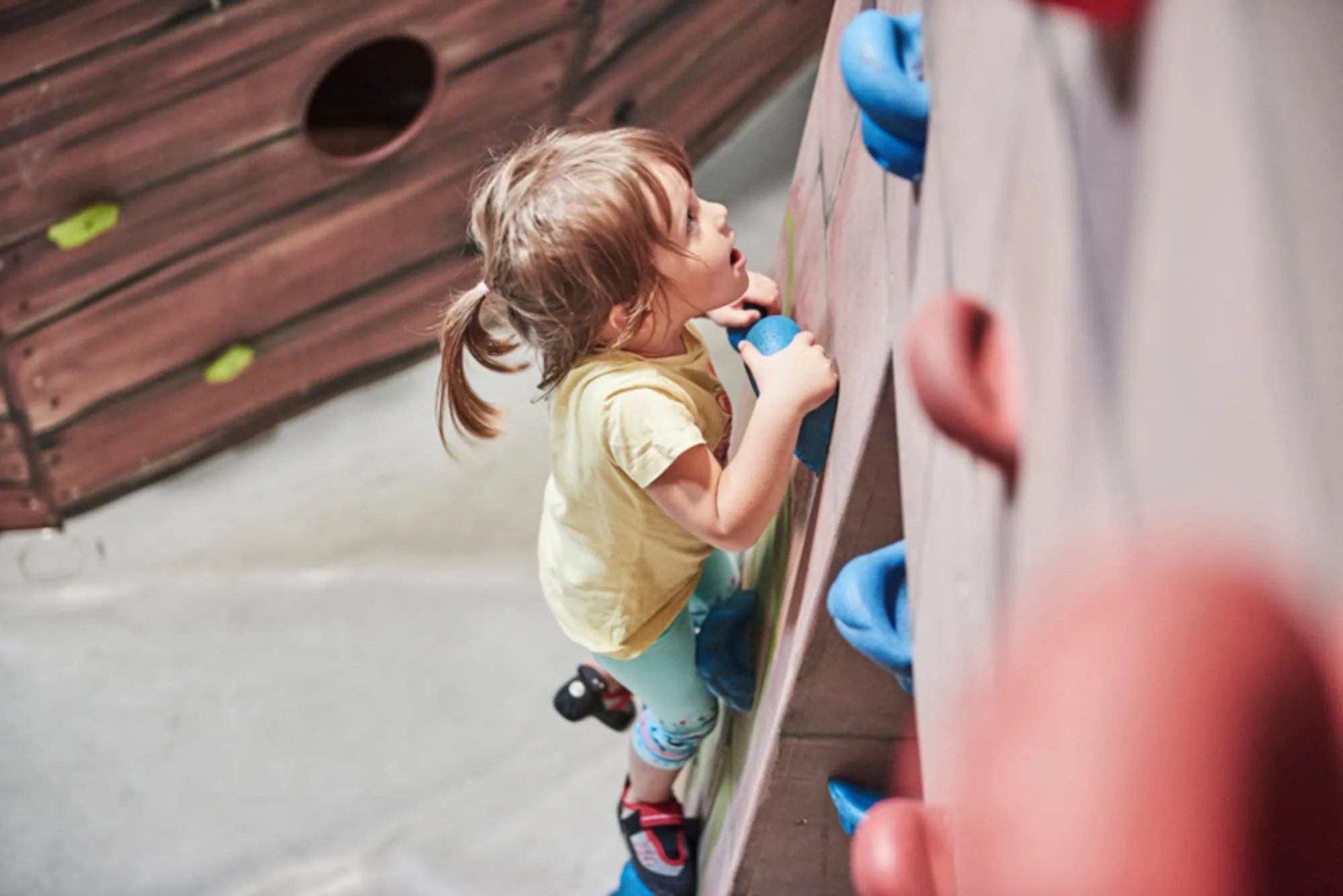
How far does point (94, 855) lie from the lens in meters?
1.56

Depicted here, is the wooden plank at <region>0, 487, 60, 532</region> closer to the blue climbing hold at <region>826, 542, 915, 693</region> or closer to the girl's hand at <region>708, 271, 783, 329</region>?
the girl's hand at <region>708, 271, 783, 329</region>

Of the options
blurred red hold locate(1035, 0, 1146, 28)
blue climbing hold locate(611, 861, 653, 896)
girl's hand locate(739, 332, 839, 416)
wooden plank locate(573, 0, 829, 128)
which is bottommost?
blue climbing hold locate(611, 861, 653, 896)

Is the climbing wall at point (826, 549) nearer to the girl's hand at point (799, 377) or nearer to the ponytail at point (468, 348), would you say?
the girl's hand at point (799, 377)

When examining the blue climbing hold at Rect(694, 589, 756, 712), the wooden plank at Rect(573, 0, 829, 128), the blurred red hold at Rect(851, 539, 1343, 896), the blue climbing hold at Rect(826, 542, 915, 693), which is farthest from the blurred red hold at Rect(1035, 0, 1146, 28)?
the wooden plank at Rect(573, 0, 829, 128)

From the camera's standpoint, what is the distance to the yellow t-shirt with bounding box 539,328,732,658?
86cm

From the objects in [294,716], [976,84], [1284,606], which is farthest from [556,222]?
[294,716]

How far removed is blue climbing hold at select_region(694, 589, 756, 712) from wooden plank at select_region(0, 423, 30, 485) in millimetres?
1053

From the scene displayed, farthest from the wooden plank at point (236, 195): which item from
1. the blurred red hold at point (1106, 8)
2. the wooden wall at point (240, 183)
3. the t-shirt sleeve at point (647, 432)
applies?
the blurred red hold at point (1106, 8)

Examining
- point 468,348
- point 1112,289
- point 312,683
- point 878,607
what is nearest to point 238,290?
point 312,683

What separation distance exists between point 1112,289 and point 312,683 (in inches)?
62.5

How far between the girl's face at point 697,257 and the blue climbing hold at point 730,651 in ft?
0.97

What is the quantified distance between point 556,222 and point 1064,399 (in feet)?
1.86

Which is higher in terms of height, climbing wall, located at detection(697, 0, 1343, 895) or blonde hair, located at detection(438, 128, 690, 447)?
climbing wall, located at detection(697, 0, 1343, 895)

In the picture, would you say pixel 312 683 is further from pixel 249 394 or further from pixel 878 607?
pixel 878 607
